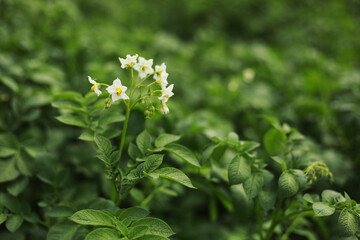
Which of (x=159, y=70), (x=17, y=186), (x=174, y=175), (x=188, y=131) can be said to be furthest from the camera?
(x=188, y=131)

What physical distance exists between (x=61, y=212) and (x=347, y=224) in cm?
133

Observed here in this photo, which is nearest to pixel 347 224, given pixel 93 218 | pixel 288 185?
pixel 288 185

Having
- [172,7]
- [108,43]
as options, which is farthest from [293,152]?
[172,7]

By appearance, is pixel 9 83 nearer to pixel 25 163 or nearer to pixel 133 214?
pixel 25 163

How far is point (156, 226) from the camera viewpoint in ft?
3.95

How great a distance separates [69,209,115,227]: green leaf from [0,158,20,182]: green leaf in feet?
2.27

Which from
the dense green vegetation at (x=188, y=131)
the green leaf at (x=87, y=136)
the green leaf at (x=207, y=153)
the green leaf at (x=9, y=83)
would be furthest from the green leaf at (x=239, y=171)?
the green leaf at (x=9, y=83)

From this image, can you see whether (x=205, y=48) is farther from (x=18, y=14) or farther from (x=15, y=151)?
(x=15, y=151)

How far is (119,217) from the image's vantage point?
126 centimetres

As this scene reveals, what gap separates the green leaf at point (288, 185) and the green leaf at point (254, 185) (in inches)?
4.2

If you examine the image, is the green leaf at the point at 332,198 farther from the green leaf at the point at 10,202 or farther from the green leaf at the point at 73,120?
the green leaf at the point at 10,202

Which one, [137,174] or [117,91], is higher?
[117,91]

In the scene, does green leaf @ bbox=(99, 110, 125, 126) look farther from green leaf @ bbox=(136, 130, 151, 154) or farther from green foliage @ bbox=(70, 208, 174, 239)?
green foliage @ bbox=(70, 208, 174, 239)

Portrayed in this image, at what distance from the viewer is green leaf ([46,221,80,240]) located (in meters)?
1.33
